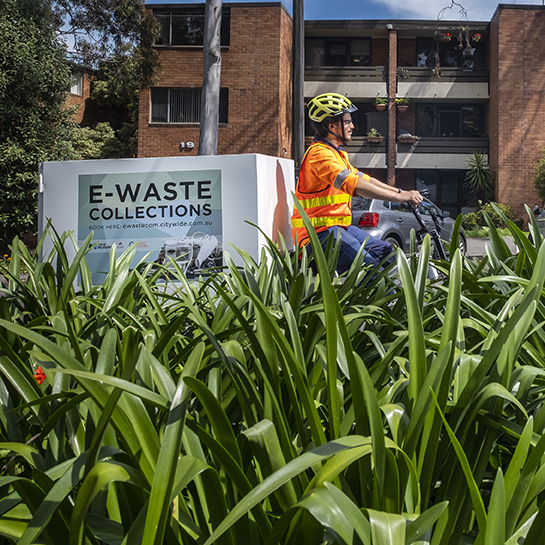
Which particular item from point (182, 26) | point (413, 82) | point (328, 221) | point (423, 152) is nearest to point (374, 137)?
point (423, 152)

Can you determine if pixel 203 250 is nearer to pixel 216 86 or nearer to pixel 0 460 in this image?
pixel 0 460

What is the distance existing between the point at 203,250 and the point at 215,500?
3.35 meters

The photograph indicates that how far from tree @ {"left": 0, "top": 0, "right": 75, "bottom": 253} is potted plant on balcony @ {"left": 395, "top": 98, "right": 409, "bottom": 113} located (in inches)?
602

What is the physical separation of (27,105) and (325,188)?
1657 cm

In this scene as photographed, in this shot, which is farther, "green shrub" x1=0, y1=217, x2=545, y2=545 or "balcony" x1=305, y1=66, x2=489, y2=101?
"balcony" x1=305, y1=66, x2=489, y2=101

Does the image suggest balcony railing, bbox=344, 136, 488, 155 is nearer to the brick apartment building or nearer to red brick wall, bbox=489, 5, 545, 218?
the brick apartment building

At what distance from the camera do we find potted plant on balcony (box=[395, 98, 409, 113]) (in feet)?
95.0

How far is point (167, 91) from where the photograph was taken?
2667 centimetres

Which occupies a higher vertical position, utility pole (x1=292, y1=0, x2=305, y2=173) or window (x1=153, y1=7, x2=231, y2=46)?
window (x1=153, y1=7, x2=231, y2=46)

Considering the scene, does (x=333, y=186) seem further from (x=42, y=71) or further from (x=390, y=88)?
(x=390, y=88)

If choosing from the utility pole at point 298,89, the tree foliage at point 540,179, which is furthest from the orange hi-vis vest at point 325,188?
the tree foliage at point 540,179

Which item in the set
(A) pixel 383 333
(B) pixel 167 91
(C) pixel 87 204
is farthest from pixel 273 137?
(A) pixel 383 333

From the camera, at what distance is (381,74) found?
2920 cm

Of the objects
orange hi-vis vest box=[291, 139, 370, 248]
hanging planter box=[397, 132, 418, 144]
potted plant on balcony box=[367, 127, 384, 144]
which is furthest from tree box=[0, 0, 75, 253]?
hanging planter box=[397, 132, 418, 144]
